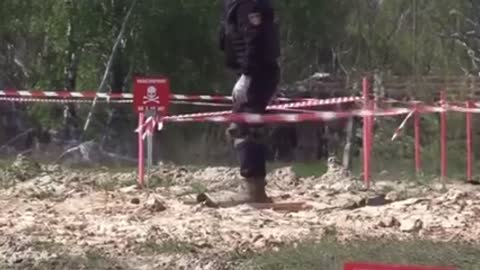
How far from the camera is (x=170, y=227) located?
414 inches

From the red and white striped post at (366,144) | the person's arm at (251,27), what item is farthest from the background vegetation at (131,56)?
the person's arm at (251,27)

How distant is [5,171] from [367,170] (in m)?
4.85

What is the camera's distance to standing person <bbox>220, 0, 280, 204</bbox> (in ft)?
39.1

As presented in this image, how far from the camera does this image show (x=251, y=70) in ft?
39.5

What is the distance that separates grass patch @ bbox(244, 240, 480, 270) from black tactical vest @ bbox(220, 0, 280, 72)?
9.85 ft

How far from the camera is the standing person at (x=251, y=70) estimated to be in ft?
39.1

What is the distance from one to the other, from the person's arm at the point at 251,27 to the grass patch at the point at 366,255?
2.95 m

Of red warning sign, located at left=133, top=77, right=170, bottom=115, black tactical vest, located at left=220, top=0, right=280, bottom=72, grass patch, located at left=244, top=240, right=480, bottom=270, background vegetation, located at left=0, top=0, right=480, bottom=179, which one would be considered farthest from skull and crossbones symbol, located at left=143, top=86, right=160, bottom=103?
background vegetation, located at left=0, top=0, right=480, bottom=179

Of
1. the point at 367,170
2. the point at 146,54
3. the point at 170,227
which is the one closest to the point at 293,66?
the point at 146,54

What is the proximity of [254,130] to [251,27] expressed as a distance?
1095 mm

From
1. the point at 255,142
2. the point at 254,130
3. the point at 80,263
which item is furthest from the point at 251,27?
the point at 80,263

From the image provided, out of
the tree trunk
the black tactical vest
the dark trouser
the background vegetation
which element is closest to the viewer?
the black tactical vest

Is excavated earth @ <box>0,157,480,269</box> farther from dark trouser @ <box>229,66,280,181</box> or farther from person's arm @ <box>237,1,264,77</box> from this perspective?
person's arm @ <box>237,1,264,77</box>

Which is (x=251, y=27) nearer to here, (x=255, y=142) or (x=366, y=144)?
(x=255, y=142)
